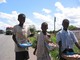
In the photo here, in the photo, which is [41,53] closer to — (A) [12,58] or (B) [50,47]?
(B) [50,47]

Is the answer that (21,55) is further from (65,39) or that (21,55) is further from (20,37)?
(65,39)

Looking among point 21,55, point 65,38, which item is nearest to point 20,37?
point 21,55

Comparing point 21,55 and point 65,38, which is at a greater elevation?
point 65,38

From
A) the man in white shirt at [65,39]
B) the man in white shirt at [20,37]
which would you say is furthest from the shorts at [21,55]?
the man in white shirt at [65,39]

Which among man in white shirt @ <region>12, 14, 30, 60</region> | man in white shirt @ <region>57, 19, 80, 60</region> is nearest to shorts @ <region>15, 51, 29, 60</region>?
man in white shirt @ <region>12, 14, 30, 60</region>

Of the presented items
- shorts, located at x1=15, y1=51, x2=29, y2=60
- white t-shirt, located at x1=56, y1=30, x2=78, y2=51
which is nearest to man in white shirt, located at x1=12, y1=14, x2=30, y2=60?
shorts, located at x1=15, y1=51, x2=29, y2=60

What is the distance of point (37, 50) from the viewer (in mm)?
9273

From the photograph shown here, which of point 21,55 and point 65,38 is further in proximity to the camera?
point 21,55

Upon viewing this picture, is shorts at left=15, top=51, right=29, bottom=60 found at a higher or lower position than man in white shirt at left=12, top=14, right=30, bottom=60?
lower

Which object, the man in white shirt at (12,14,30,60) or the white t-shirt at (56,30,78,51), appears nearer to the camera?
the white t-shirt at (56,30,78,51)

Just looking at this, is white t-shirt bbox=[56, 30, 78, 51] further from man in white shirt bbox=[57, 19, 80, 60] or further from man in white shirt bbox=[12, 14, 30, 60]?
man in white shirt bbox=[12, 14, 30, 60]

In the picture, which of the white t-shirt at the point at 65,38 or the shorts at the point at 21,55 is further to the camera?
the shorts at the point at 21,55

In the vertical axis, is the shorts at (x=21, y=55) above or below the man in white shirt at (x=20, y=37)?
below

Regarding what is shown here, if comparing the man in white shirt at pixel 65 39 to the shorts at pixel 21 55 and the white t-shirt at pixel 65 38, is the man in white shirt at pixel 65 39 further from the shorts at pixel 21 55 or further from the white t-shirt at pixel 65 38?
the shorts at pixel 21 55
